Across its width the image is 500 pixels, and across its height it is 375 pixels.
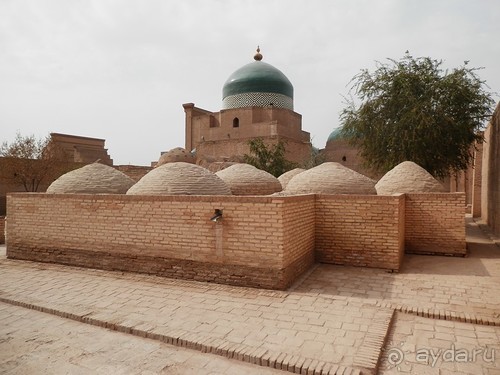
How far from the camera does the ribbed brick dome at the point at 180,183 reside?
22.8 ft

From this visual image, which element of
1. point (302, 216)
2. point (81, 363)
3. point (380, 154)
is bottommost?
point (81, 363)

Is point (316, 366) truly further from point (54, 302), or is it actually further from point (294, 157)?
point (294, 157)

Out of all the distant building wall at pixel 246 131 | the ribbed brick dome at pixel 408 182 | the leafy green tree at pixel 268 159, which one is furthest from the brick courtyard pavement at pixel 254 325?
the distant building wall at pixel 246 131

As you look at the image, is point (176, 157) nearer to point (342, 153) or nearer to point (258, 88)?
point (258, 88)

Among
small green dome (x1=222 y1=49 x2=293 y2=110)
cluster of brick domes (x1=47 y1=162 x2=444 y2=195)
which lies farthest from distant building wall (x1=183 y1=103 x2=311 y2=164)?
cluster of brick domes (x1=47 y1=162 x2=444 y2=195)

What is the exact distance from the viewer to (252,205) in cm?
530

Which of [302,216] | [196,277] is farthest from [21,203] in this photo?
[302,216]

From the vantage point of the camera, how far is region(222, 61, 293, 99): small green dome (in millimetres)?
24172

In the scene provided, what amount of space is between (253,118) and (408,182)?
16.1 m

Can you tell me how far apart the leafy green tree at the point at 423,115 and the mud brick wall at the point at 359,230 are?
7.48 metres

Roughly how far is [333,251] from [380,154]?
876 cm

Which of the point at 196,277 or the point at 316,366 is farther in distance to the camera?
the point at 196,277

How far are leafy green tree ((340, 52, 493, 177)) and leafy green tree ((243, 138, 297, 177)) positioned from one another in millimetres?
6806

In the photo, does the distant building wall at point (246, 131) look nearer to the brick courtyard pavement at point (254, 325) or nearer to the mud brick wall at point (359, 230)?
the mud brick wall at point (359, 230)
